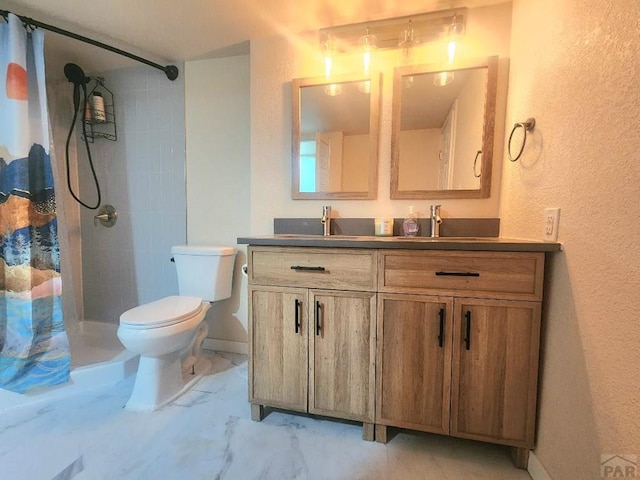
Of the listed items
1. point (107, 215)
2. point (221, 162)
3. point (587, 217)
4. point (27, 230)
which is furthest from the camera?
point (107, 215)

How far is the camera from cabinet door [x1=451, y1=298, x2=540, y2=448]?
1.15 m

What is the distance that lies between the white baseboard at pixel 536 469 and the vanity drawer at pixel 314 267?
0.90 metres

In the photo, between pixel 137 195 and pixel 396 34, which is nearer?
pixel 396 34

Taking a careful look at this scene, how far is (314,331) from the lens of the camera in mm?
1353

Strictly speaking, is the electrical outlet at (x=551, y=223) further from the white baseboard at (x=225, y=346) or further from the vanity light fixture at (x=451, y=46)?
the white baseboard at (x=225, y=346)

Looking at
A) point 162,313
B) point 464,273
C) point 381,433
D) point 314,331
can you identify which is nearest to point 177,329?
point 162,313

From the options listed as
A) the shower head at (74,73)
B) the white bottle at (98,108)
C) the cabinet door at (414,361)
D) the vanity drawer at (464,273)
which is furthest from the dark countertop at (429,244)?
the shower head at (74,73)

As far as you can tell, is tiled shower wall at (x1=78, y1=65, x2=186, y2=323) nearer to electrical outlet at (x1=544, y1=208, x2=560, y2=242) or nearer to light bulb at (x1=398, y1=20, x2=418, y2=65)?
light bulb at (x1=398, y1=20, x2=418, y2=65)

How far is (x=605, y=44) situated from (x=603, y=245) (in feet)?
1.89

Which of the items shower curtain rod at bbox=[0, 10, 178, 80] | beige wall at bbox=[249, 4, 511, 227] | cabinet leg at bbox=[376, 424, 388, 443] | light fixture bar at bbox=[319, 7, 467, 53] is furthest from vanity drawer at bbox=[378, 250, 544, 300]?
shower curtain rod at bbox=[0, 10, 178, 80]

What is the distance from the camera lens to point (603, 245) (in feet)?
2.77

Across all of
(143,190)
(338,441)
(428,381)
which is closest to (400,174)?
(428,381)

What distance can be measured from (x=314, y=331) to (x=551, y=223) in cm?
104

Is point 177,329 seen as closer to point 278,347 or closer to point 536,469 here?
point 278,347
